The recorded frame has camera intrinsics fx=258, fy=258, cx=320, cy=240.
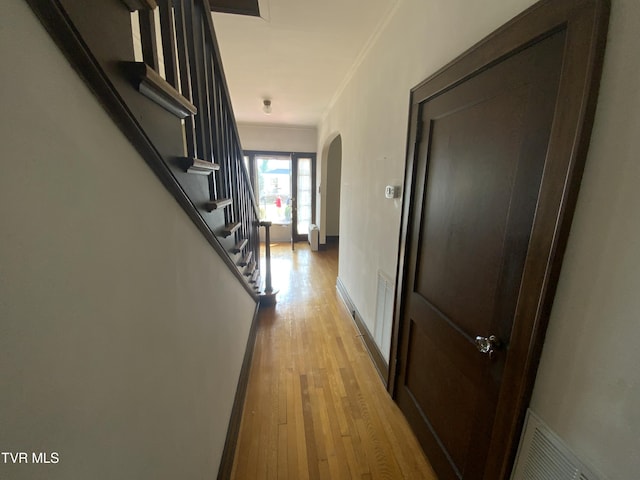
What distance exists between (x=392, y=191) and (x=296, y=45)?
161 centimetres

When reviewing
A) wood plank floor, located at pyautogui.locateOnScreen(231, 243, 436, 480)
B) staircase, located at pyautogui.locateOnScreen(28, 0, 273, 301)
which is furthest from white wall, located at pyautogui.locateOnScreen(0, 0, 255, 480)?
wood plank floor, located at pyautogui.locateOnScreen(231, 243, 436, 480)

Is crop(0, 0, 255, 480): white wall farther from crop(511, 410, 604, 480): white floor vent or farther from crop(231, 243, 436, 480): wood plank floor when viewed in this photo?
crop(511, 410, 604, 480): white floor vent

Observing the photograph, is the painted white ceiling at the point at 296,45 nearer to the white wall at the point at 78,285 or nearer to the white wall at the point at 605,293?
the white wall at the point at 605,293

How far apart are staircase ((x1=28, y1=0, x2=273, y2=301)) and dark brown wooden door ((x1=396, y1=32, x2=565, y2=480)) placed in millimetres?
1080

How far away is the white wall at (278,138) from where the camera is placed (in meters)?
5.47

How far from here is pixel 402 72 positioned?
5.38 feet

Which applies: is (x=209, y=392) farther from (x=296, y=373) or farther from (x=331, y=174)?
(x=331, y=174)

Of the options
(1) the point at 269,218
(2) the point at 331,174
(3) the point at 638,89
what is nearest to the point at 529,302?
(3) the point at 638,89

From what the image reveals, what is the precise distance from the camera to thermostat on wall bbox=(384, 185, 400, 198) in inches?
67.2

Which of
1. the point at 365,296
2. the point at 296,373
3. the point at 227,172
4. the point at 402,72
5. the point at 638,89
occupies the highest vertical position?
the point at 402,72

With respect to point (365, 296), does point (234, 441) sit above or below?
below

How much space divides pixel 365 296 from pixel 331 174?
4066 mm

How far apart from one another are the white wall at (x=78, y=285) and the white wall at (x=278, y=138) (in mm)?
5155

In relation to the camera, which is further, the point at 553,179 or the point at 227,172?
the point at 227,172
